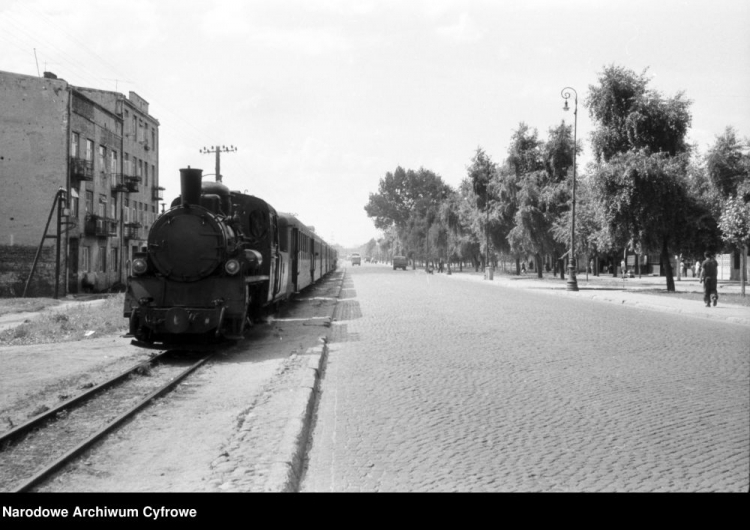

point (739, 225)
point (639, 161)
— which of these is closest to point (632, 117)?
point (639, 161)

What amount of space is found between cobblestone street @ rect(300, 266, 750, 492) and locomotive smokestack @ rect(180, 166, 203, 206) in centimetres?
369

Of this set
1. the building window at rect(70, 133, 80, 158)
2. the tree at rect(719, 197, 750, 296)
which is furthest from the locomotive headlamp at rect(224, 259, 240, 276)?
the building window at rect(70, 133, 80, 158)

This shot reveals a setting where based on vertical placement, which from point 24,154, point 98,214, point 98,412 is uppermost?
point 24,154

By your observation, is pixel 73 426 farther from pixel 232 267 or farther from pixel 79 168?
pixel 79 168

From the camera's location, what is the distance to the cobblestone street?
4.57 meters

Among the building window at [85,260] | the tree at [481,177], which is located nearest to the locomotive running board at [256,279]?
the building window at [85,260]

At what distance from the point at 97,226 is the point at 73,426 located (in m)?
34.0

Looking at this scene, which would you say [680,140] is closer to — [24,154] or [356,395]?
[356,395]

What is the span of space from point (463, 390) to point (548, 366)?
2126mm

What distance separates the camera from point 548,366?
921 centimetres

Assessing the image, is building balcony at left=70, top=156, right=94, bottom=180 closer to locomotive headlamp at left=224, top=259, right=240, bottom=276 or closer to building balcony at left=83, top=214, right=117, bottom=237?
building balcony at left=83, top=214, right=117, bottom=237

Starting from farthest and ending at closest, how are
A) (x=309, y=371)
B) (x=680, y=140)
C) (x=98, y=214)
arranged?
(x=98, y=214), (x=680, y=140), (x=309, y=371)

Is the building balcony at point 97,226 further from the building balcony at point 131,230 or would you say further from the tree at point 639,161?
the tree at point 639,161

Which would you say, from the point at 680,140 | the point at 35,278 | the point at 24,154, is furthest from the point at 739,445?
the point at 24,154
